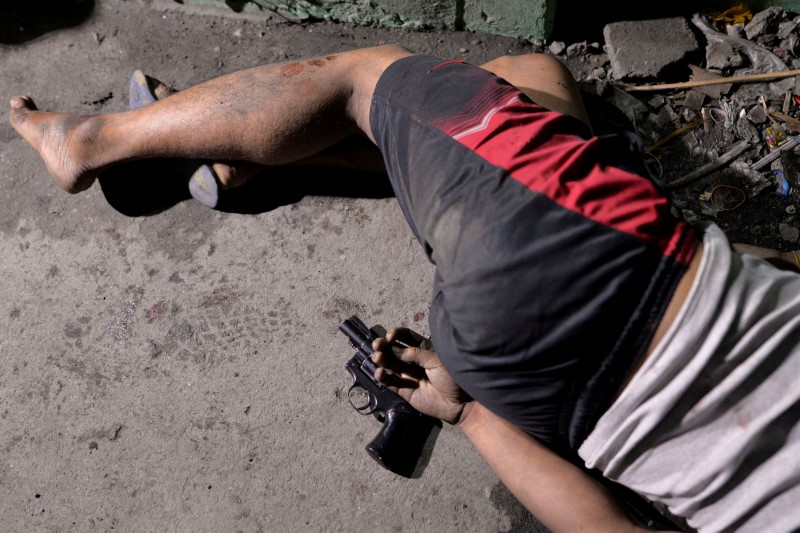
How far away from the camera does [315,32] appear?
104 inches

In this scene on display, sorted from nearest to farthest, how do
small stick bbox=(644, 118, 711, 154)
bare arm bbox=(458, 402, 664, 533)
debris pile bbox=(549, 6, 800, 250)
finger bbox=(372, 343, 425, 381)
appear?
bare arm bbox=(458, 402, 664, 533) → finger bbox=(372, 343, 425, 381) → debris pile bbox=(549, 6, 800, 250) → small stick bbox=(644, 118, 711, 154)

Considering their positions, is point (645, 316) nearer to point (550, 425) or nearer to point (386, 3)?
point (550, 425)

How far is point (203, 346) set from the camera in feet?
7.36

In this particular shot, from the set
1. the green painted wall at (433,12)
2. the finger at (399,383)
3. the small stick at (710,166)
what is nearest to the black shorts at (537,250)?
the finger at (399,383)

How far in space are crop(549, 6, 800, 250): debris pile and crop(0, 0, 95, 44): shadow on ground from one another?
6.94 feet

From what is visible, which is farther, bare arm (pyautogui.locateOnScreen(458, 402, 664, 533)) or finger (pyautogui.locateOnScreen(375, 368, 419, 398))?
finger (pyautogui.locateOnScreen(375, 368, 419, 398))

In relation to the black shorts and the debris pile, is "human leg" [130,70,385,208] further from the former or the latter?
the debris pile

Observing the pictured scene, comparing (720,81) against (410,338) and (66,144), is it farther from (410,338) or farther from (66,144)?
(66,144)

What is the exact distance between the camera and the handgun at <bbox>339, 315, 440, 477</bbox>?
204 cm

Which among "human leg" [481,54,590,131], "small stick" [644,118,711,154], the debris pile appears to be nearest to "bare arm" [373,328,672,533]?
"human leg" [481,54,590,131]

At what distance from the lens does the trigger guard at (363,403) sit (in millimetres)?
2092

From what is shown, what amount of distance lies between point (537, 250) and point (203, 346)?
1411mm

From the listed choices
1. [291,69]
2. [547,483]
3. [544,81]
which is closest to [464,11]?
[544,81]

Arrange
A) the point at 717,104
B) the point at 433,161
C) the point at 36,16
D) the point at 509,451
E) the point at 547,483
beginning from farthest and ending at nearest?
the point at 36,16, the point at 717,104, the point at 509,451, the point at 547,483, the point at 433,161
